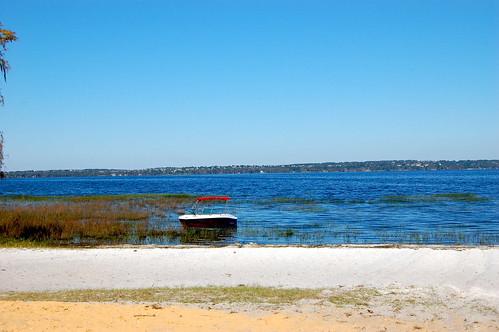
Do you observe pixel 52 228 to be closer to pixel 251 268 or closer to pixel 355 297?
A: pixel 251 268

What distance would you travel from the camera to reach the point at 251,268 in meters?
17.3

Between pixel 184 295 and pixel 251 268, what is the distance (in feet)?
15.3

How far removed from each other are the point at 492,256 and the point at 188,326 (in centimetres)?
1296

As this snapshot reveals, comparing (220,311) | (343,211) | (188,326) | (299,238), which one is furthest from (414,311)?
(343,211)

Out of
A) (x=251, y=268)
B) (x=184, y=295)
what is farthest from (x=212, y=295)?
(x=251, y=268)

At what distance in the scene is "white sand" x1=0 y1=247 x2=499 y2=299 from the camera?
14.9 metres

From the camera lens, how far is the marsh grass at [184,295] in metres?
12.2

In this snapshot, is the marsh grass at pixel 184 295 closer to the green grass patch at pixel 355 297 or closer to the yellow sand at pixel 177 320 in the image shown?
the green grass patch at pixel 355 297

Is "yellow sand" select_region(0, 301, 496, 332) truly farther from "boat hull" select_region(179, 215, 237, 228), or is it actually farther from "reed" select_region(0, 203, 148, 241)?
"boat hull" select_region(179, 215, 237, 228)

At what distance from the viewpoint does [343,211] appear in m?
46.2

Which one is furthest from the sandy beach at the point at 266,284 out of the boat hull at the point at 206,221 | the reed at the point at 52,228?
the boat hull at the point at 206,221

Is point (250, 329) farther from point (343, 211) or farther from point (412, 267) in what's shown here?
point (343, 211)

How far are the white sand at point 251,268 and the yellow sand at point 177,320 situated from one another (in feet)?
12.6

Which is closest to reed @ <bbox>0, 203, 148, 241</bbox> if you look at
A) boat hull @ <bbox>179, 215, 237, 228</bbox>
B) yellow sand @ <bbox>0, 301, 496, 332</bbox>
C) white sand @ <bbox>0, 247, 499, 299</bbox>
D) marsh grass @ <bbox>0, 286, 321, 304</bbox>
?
boat hull @ <bbox>179, 215, 237, 228</bbox>
